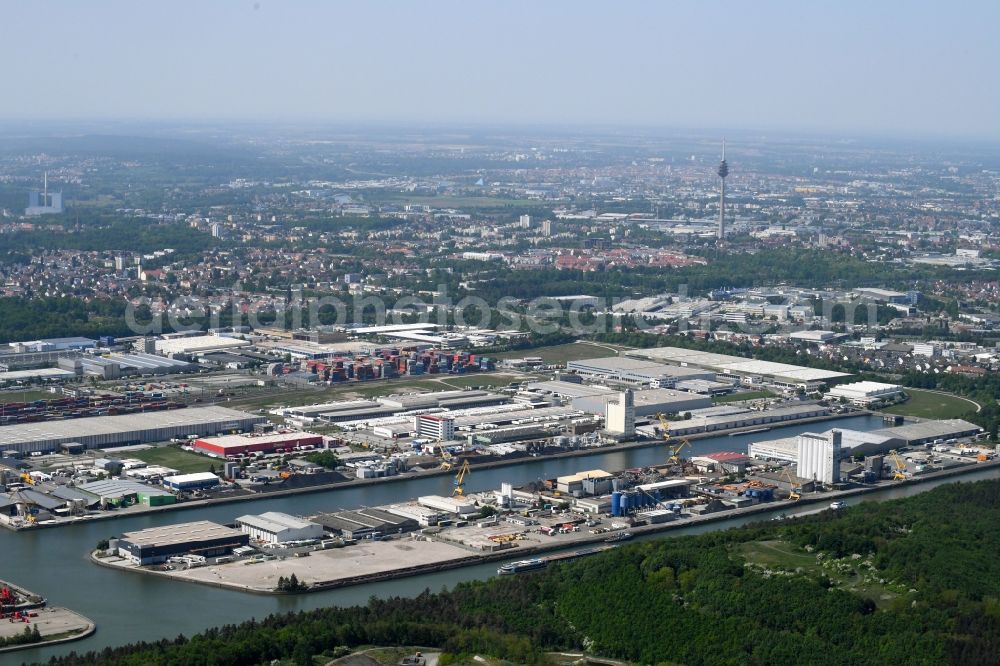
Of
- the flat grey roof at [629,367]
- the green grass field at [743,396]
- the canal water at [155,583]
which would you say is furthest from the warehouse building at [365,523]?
the flat grey roof at [629,367]

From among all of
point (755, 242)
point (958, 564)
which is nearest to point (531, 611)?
point (958, 564)

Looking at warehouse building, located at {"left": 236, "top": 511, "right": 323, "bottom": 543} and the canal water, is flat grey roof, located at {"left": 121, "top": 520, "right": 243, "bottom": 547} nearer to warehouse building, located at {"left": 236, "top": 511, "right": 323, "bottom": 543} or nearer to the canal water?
warehouse building, located at {"left": 236, "top": 511, "right": 323, "bottom": 543}

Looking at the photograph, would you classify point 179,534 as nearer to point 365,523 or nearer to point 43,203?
point 365,523

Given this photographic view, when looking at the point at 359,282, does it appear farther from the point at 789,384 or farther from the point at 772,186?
the point at 772,186

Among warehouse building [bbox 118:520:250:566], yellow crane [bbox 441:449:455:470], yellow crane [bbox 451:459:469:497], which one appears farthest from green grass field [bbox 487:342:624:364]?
warehouse building [bbox 118:520:250:566]

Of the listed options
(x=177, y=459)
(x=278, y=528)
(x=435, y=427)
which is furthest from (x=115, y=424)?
(x=278, y=528)

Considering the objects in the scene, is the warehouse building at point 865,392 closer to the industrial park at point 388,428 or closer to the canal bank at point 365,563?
the industrial park at point 388,428
